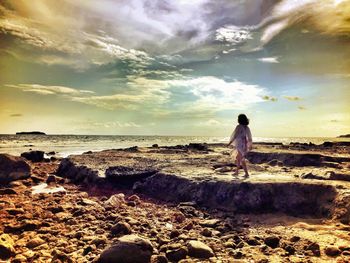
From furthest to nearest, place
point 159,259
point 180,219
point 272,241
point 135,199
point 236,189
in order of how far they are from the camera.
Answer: point 135,199, point 236,189, point 180,219, point 272,241, point 159,259

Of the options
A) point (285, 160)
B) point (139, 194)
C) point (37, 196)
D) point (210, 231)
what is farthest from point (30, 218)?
point (285, 160)

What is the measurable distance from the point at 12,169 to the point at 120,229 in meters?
9.66

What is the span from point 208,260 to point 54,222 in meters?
4.36

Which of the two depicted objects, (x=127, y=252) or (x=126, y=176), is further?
(x=126, y=176)

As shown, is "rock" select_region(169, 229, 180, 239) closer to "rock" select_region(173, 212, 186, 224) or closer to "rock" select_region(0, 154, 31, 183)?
"rock" select_region(173, 212, 186, 224)

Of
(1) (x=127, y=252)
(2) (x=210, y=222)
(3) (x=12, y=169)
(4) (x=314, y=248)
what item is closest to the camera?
(1) (x=127, y=252)

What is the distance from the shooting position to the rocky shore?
572 centimetres

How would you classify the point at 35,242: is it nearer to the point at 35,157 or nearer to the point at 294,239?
the point at 294,239

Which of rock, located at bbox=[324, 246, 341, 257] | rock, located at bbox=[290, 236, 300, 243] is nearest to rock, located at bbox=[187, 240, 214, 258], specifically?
rock, located at bbox=[290, 236, 300, 243]

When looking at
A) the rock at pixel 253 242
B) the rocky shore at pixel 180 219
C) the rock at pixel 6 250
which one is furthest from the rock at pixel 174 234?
the rock at pixel 6 250

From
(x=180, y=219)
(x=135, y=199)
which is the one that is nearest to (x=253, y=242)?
(x=180, y=219)

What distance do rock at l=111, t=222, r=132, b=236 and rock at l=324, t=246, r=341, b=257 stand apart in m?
4.07

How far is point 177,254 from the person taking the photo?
5.64m

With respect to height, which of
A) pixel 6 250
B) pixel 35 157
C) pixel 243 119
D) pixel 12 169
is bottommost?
pixel 6 250
